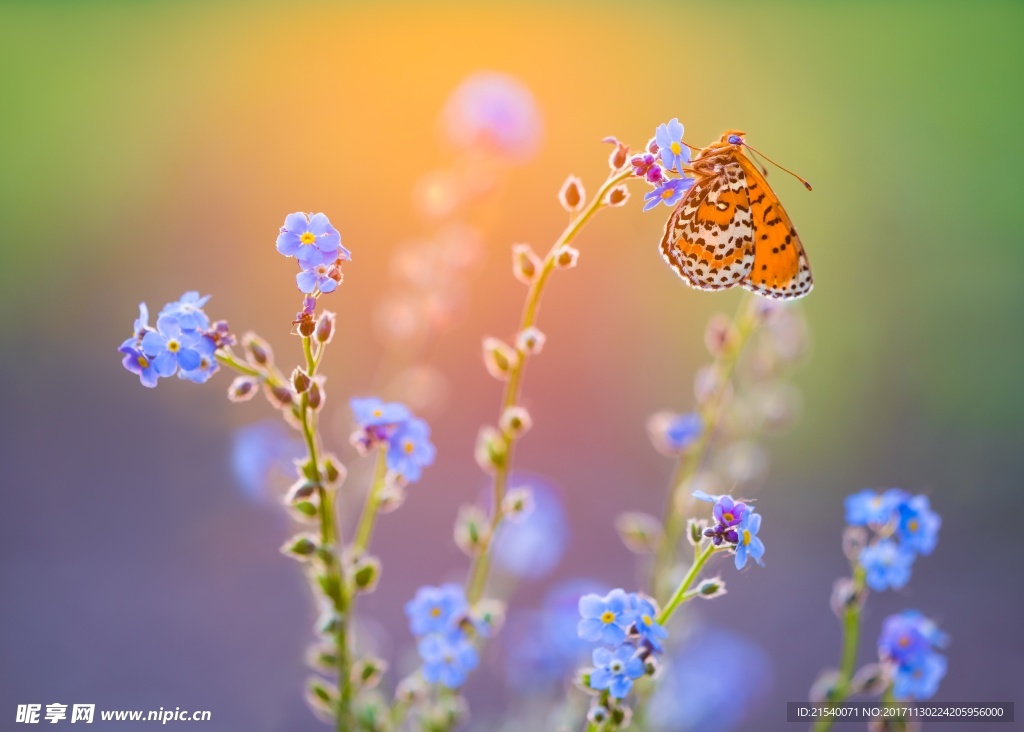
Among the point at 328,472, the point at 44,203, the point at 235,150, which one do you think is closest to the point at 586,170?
the point at 235,150

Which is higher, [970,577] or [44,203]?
[44,203]

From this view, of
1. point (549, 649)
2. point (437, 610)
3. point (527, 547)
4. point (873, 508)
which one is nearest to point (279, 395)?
point (437, 610)

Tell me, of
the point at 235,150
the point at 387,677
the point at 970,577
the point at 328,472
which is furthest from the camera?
the point at 235,150

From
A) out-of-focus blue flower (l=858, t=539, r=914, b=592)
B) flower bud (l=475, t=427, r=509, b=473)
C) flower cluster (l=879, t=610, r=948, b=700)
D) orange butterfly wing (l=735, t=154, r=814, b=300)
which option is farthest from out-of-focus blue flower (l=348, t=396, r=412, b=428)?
flower cluster (l=879, t=610, r=948, b=700)

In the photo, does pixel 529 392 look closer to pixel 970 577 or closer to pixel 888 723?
pixel 970 577

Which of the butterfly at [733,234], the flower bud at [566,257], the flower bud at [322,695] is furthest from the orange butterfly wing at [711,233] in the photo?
the flower bud at [322,695]

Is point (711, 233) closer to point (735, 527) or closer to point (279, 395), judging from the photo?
point (735, 527)

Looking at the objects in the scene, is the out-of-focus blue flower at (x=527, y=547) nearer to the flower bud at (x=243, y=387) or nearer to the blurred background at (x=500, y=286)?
the flower bud at (x=243, y=387)
